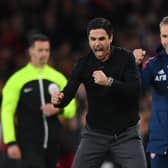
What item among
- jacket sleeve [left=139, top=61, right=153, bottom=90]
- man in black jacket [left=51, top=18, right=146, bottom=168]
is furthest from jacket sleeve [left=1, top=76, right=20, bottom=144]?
jacket sleeve [left=139, top=61, right=153, bottom=90]

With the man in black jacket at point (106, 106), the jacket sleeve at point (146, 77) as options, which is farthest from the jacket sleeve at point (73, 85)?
the jacket sleeve at point (146, 77)

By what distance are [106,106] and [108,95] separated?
109 millimetres

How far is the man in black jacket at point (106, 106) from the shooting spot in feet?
26.8

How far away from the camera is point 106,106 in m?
8.26

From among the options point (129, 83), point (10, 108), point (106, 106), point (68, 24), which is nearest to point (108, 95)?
point (106, 106)

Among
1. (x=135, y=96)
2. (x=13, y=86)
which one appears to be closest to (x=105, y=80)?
(x=135, y=96)

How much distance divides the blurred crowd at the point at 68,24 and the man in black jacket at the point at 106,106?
6.08 metres

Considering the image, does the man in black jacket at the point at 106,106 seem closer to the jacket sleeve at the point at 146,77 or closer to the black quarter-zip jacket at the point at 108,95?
the black quarter-zip jacket at the point at 108,95

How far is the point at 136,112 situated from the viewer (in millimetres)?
8352

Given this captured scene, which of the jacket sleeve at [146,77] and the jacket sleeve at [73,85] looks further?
the jacket sleeve at [146,77]

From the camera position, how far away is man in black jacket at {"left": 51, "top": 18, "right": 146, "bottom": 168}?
26.8 feet

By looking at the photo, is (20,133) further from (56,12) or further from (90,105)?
(56,12)

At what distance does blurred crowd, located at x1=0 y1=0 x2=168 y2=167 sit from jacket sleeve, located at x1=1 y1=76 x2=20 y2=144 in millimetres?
4548

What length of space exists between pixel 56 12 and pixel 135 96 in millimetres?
7795
